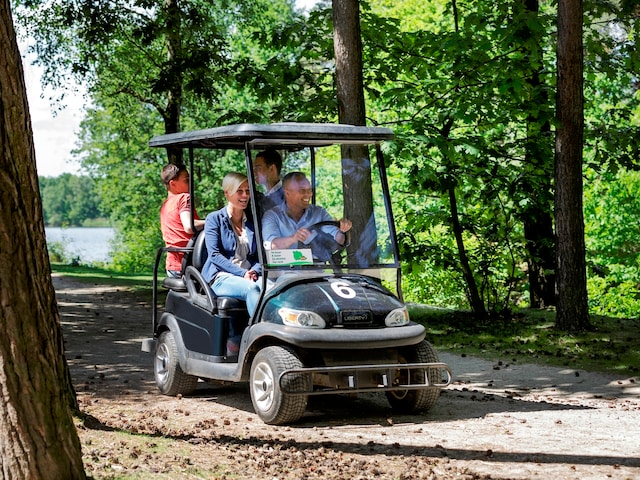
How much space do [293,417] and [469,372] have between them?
402 centimetres

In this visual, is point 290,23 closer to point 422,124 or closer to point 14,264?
point 422,124

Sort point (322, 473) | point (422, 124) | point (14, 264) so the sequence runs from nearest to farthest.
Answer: point (14, 264) < point (322, 473) < point (422, 124)

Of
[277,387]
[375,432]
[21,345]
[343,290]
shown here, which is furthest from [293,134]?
[21,345]

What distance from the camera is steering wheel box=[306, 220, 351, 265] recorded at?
27.4 feet

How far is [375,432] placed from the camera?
7406 mm

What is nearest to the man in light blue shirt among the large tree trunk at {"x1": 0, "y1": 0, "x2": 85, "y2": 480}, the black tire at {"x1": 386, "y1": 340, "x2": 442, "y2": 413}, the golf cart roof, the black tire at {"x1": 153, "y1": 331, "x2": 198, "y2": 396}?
the golf cart roof

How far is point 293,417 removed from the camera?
24.8 ft

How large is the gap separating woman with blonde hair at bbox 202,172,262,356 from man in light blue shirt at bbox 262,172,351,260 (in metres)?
0.37

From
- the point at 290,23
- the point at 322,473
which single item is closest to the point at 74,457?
the point at 322,473

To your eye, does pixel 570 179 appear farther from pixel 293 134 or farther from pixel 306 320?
pixel 306 320

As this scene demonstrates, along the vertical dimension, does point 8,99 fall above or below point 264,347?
above

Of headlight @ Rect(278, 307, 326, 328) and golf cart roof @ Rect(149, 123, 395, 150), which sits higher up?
golf cart roof @ Rect(149, 123, 395, 150)

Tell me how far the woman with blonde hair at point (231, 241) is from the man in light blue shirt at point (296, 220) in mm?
371

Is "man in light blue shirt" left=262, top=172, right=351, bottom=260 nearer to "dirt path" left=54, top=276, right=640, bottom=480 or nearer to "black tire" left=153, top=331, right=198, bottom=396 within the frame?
"dirt path" left=54, top=276, right=640, bottom=480
